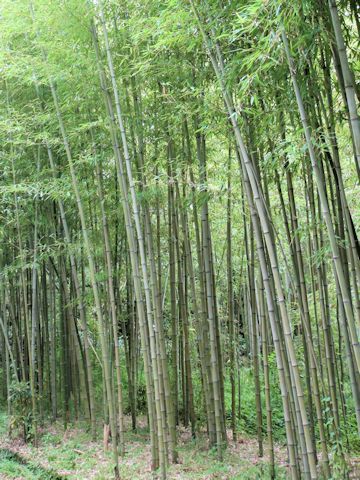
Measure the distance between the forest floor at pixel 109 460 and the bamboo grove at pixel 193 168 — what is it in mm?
172

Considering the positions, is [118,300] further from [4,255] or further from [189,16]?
[189,16]

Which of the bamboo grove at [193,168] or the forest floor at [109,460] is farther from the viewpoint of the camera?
the forest floor at [109,460]

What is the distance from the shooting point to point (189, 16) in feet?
10.4

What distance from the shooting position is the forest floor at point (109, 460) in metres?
4.49

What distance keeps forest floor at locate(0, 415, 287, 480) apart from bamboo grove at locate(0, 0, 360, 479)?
0.17m

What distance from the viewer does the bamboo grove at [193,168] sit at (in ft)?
9.32

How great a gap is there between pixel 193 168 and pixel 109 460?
309 cm

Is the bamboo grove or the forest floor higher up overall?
the bamboo grove

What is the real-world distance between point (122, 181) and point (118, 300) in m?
3.00

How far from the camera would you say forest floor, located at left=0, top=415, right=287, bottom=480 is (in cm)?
449

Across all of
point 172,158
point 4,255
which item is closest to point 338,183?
point 172,158

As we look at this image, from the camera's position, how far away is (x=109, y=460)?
496cm

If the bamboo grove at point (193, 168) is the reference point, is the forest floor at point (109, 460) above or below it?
below

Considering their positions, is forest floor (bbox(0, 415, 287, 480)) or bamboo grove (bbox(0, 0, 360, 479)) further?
forest floor (bbox(0, 415, 287, 480))
